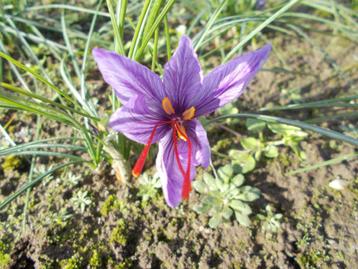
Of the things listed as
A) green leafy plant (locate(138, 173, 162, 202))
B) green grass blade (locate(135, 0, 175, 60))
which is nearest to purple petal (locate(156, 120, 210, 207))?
green grass blade (locate(135, 0, 175, 60))

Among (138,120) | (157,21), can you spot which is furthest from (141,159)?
(157,21)

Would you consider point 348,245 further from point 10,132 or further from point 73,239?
point 10,132

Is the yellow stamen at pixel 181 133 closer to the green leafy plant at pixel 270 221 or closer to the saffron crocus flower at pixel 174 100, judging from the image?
the saffron crocus flower at pixel 174 100

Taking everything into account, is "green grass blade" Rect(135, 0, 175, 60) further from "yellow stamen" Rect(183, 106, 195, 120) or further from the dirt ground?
the dirt ground

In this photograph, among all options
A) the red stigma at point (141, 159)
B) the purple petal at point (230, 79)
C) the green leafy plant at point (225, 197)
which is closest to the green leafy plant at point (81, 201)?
the green leafy plant at point (225, 197)

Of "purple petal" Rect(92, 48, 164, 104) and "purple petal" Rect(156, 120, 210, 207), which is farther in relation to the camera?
"purple petal" Rect(156, 120, 210, 207)
